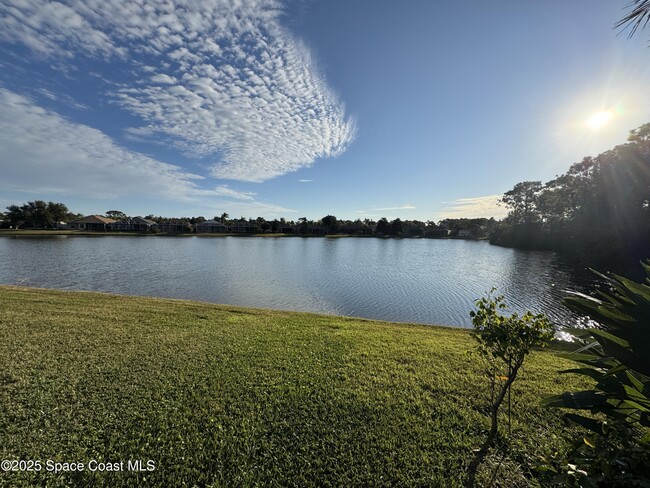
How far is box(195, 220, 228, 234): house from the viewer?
87062 mm

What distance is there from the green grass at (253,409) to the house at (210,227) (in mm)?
87668

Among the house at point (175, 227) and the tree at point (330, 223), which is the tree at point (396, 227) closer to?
the tree at point (330, 223)

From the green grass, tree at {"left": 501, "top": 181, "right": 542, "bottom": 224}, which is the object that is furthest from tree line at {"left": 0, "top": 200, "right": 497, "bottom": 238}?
the green grass

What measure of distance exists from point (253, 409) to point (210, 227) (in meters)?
93.5

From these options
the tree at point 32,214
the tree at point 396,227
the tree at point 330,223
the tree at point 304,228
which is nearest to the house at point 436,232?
the tree at point 396,227

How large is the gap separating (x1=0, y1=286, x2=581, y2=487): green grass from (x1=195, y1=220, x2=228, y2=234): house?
87668 millimetres

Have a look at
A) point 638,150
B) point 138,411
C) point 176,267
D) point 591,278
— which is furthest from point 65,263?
point 638,150

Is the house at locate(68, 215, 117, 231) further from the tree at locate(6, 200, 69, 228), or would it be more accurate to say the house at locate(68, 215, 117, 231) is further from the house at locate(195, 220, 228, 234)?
the house at locate(195, 220, 228, 234)

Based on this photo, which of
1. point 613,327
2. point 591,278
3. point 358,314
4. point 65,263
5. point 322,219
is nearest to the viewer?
point 613,327

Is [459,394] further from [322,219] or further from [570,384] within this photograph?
[322,219]

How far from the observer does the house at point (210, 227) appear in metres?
87.1

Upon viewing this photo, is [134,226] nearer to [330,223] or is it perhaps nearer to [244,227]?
[244,227]

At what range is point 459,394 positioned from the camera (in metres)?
4.18

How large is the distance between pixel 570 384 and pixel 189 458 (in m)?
6.21
